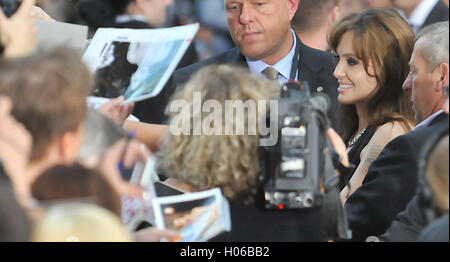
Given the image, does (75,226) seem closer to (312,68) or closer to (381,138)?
(381,138)

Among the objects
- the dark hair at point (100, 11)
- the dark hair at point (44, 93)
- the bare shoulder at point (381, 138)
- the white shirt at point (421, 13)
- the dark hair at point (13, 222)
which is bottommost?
the white shirt at point (421, 13)

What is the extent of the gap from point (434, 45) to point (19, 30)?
1.50m

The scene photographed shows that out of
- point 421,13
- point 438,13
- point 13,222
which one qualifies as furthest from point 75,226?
point 421,13

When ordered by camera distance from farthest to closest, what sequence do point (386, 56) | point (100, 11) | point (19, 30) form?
1. point (100, 11)
2. point (386, 56)
3. point (19, 30)

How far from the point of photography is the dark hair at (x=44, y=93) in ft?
6.30

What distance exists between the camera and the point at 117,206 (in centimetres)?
206

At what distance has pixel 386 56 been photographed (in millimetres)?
3350

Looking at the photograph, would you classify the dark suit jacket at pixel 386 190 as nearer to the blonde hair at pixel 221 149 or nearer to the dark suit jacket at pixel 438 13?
the blonde hair at pixel 221 149

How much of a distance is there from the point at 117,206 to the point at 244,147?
432mm


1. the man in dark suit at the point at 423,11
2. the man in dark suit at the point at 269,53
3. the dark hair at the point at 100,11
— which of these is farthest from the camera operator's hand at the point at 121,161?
the man in dark suit at the point at 423,11

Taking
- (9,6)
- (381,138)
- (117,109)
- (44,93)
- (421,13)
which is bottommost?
(421,13)

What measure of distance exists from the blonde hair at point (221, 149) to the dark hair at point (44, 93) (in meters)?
0.42
